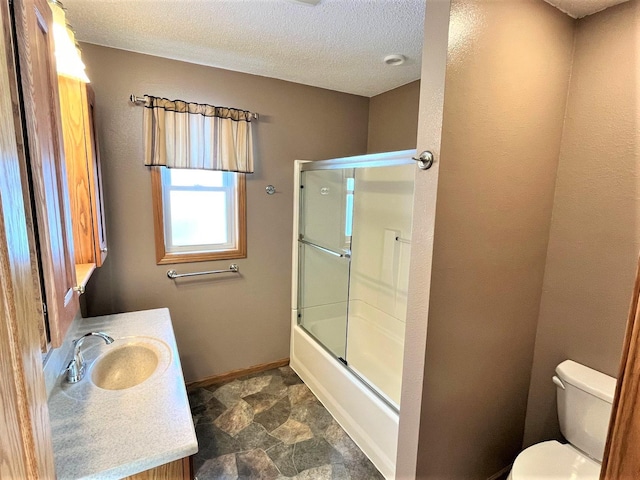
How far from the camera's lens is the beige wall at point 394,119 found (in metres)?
2.47

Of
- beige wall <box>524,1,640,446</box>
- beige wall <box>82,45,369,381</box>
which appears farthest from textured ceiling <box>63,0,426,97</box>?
beige wall <box>524,1,640,446</box>

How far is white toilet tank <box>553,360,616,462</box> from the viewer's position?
1442 mm

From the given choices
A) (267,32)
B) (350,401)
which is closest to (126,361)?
(350,401)

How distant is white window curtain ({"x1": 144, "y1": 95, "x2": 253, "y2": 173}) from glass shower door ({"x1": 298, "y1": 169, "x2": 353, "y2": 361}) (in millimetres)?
590

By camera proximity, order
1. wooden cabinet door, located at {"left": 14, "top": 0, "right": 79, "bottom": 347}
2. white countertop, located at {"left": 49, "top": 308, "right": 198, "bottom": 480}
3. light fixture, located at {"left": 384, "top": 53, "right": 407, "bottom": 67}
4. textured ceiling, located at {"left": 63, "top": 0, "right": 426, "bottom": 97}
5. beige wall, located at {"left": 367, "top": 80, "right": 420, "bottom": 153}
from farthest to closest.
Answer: beige wall, located at {"left": 367, "top": 80, "right": 420, "bottom": 153} < light fixture, located at {"left": 384, "top": 53, "right": 407, "bottom": 67} < textured ceiling, located at {"left": 63, "top": 0, "right": 426, "bottom": 97} < white countertop, located at {"left": 49, "top": 308, "right": 198, "bottom": 480} < wooden cabinet door, located at {"left": 14, "top": 0, "right": 79, "bottom": 347}

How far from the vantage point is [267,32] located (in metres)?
1.78

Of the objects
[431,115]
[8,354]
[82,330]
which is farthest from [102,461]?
[431,115]

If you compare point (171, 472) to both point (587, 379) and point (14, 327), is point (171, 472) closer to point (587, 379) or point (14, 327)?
point (14, 327)

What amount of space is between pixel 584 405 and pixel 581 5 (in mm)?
1792

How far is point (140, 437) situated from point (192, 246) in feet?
5.23

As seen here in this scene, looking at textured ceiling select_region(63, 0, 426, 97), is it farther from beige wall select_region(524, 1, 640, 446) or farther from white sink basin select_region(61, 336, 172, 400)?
white sink basin select_region(61, 336, 172, 400)

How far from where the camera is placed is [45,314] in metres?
0.80

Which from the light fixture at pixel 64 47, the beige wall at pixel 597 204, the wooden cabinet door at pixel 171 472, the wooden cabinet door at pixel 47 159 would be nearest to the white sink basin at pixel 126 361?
the wooden cabinet door at pixel 171 472

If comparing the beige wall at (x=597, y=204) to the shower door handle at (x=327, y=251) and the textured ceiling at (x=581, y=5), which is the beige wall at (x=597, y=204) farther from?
the shower door handle at (x=327, y=251)
